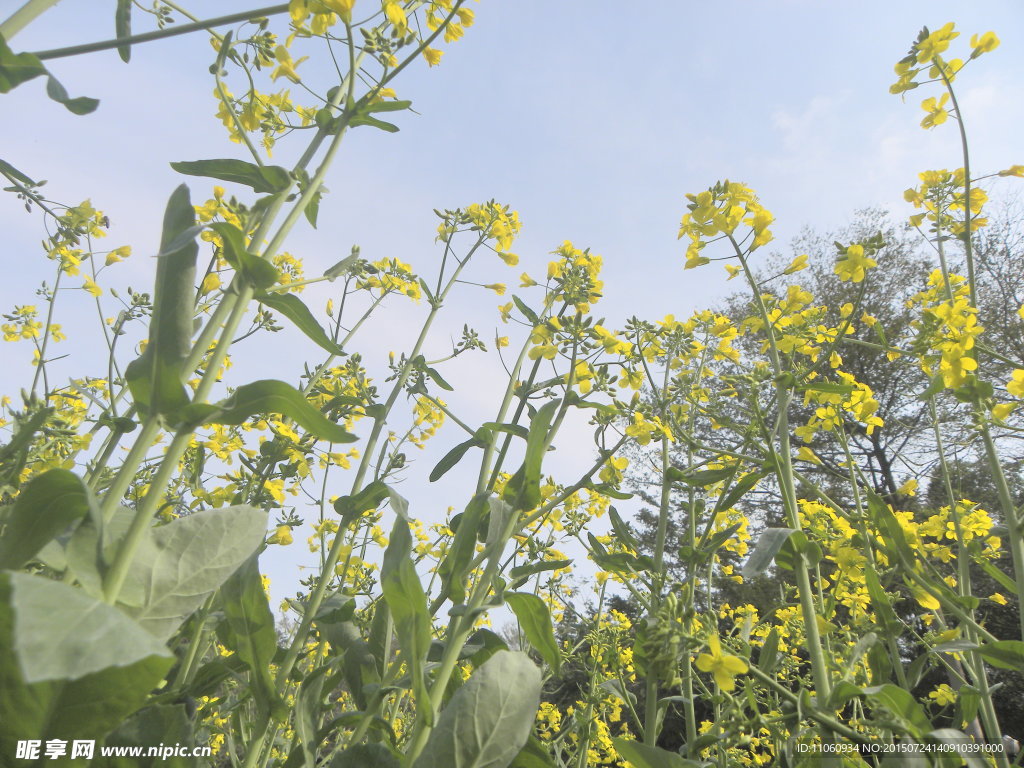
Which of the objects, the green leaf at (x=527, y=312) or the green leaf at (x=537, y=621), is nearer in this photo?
the green leaf at (x=537, y=621)

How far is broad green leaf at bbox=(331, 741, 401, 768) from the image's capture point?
1.31 metres

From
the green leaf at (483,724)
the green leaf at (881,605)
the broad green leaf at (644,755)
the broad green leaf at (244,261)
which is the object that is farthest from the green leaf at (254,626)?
the green leaf at (881,605)

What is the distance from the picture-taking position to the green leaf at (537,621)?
4.83 ft

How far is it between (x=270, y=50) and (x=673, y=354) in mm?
1901

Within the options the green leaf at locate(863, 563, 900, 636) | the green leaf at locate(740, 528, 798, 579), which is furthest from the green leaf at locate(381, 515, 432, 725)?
the green leaf at locate(863, 563, 900, 636)

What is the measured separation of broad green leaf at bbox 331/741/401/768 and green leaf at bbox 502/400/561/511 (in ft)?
1.99

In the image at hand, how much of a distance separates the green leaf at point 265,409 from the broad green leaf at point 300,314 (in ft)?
0.58

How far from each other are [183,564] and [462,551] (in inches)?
25.5

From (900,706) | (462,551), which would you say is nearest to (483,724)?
(462,551)

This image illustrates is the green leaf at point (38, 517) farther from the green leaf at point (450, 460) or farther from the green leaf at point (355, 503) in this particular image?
the green leaf at point (450, 460)

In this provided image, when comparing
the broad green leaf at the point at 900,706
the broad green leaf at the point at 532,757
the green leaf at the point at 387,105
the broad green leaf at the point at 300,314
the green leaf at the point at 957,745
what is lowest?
the broad green leaf at the point at 532,757

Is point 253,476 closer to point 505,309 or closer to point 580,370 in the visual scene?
point 505,309

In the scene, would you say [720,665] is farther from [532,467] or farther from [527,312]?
[527,312]

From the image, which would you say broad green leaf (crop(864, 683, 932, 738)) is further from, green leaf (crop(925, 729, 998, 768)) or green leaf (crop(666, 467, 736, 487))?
green leaf (crop(666, 467, 736, 487))
